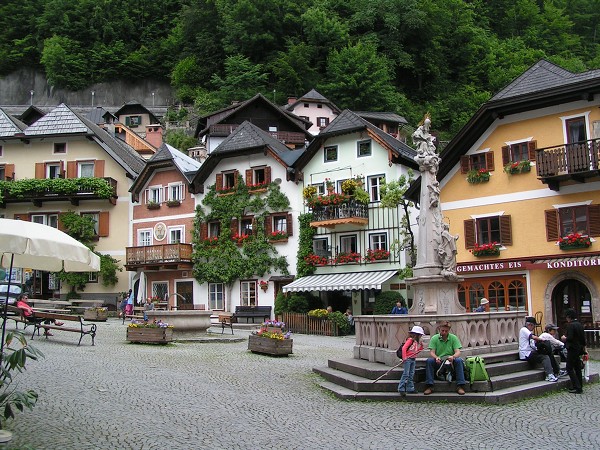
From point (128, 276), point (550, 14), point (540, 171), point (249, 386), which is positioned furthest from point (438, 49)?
point (249, 386)

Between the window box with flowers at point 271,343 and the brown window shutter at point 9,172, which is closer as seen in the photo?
the window box with flowers at point 271,343

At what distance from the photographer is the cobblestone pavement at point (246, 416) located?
9820 mm

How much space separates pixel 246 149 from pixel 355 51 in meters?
34.7

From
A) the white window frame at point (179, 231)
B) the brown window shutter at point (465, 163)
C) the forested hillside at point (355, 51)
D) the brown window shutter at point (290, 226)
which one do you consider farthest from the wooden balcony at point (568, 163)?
the forested hillside at point (355, 51)

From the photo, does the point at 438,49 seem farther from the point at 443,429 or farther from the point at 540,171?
the point at 443,429

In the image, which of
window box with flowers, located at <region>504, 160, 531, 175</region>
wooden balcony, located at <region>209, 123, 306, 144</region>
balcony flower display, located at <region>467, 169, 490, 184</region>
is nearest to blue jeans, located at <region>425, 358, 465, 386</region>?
window box with flowers, located at <region>504, 160, 531, 175</region>

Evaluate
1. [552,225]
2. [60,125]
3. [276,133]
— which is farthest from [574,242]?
[276,133]

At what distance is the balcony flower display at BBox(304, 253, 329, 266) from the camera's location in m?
36.8

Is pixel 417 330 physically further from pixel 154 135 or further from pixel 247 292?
pixel 154 135

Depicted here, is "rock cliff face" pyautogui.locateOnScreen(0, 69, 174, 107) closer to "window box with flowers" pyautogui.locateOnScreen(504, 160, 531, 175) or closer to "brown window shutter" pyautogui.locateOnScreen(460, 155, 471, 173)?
"brown window shutter" pyautogui.locateOnScreen(460, 155, 471, 173)

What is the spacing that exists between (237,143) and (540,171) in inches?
759

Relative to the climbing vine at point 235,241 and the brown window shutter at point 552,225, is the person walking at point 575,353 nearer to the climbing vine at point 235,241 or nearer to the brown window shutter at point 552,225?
the brown window shutter at point 552,225

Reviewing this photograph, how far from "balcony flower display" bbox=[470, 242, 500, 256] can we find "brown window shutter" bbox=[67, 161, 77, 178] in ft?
90.0

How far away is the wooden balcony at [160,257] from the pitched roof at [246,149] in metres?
4.25
